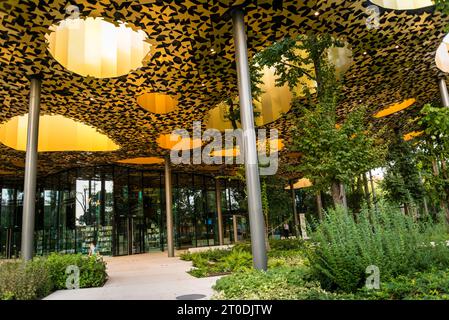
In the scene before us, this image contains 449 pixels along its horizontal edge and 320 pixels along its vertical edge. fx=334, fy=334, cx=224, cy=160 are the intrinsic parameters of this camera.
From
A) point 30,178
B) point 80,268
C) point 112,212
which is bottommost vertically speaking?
point 80,268

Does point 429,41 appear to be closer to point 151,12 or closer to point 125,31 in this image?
point 151,12

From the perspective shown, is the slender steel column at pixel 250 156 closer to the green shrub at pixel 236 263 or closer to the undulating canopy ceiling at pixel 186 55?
the undulating canopy ceiling at pixel 186 55

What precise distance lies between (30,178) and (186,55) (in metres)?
6.07

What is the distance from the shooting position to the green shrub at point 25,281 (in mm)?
7176

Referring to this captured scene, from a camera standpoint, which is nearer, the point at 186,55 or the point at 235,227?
the point at 186,55

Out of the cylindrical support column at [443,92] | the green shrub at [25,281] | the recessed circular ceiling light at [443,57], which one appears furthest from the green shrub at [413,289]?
the cylindrical support column at [443,92]

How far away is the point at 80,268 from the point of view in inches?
379

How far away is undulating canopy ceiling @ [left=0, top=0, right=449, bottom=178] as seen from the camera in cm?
827

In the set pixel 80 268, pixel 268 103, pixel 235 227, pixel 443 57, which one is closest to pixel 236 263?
pixel 80 268

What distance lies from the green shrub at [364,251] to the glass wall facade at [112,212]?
1585 centimetres

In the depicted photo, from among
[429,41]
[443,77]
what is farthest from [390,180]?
[429,41]

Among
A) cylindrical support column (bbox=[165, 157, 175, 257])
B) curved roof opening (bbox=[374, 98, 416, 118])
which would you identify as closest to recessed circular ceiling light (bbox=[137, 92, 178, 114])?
cylindrical support column (bbox=[165, 157, 175, 257])

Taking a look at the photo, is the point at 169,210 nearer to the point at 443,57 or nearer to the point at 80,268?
the point at 80,268

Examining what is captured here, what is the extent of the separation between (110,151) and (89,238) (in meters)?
7.50
